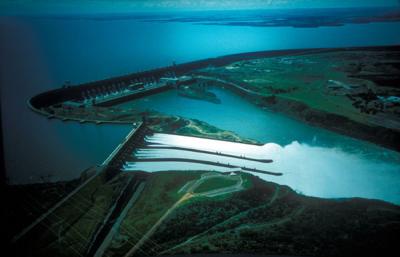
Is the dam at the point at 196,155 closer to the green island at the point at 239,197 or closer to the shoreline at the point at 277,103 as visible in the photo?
the green island at the point at 239,197

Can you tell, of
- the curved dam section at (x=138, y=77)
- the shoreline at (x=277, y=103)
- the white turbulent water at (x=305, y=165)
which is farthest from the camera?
the curved dam section at (x=138, y=77)

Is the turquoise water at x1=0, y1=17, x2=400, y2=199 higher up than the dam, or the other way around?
the turquoise water at x1=0, y1=17, x2=400, y2=199

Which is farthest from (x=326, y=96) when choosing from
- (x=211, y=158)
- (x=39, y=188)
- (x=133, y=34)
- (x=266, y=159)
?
(x=39, y=188)

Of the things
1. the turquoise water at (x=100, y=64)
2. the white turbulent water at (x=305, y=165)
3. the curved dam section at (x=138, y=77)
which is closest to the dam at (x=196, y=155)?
the white turbulent water at (x=305, y=165)

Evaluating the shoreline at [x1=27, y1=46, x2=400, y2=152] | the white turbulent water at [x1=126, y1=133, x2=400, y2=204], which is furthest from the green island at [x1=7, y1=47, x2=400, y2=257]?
the white turbulent water at [x1=126, y1=133, x2=400, y2=204]

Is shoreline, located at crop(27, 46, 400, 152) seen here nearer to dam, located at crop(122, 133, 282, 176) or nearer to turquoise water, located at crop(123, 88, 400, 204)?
turquoise water, located at crop(123, 88, 400, 204)

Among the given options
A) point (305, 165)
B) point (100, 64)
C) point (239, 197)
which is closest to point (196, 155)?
point (239, 197)
